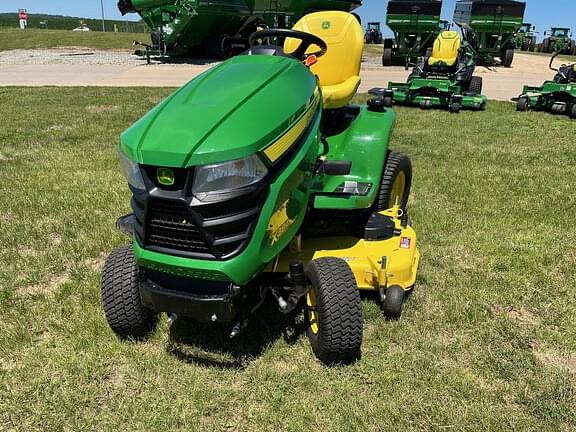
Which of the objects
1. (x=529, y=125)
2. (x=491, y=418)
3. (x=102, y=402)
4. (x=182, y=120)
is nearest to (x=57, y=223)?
(x=102, y=402)

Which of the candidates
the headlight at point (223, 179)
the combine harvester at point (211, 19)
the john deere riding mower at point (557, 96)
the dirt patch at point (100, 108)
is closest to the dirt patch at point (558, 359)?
the headlight at point (223, 179)

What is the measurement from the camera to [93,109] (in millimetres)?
8352

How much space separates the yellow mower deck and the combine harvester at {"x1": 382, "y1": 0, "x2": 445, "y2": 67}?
44.9 ft

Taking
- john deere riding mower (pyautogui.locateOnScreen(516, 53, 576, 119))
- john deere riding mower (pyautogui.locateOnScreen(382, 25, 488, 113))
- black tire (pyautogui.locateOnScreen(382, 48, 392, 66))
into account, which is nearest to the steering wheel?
john deere riding mower (pyautogui.locateOnScreen(382, 25, 488, 113))

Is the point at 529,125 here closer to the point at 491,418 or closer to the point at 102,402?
the point at 491,418

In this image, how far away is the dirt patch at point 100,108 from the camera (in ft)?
26.9

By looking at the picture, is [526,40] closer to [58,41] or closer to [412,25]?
[412,25]

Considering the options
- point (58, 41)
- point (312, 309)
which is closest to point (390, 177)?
point (312, 309)

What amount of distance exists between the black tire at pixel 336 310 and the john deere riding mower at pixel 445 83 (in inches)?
261

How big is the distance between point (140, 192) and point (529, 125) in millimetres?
7012

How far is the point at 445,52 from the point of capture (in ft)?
30.9

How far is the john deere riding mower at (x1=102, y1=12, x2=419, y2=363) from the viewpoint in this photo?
1904 millimetres

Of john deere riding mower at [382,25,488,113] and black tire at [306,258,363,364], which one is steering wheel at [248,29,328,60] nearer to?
black tire at [306,258,363,364]

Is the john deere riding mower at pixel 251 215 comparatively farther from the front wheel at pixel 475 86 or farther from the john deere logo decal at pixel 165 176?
the front wheel at pixel 475 86
